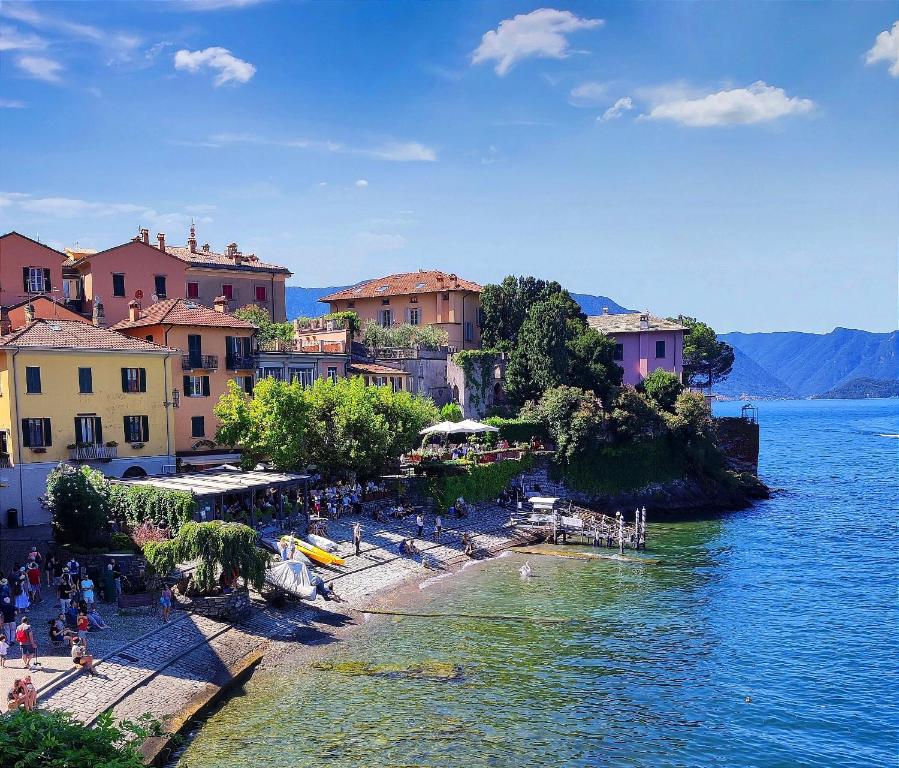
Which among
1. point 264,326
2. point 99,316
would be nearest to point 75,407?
point 99,316

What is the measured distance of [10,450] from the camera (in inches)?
1545

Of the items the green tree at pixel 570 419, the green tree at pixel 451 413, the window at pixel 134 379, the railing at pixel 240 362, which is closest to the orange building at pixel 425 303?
the green tree at pixel 451 413

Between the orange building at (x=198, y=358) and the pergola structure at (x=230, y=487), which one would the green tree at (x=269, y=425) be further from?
the orange building at (x=198, y=358)

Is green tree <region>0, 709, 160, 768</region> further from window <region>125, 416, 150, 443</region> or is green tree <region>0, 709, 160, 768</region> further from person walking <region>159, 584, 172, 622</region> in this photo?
window <region>125, 416, 150, 443</region>

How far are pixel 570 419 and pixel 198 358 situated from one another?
26628 mm

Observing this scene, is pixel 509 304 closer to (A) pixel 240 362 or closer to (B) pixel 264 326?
(B) pixel 264 326

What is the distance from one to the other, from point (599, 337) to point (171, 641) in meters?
48.1

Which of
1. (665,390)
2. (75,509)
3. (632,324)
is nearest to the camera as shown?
(75,509)

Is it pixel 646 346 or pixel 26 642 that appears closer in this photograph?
pixel 26 642

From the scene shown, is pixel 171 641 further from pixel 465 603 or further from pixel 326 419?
pixel 326 419

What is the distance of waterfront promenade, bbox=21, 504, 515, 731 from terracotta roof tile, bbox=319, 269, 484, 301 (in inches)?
1493

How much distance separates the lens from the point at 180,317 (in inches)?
1977

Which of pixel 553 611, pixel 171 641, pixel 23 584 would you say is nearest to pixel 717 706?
pixel 553 611

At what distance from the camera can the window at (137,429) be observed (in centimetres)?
4369
